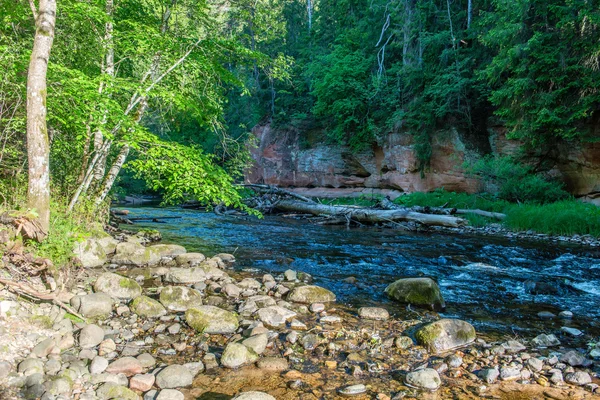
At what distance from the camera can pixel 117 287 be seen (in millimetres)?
5562

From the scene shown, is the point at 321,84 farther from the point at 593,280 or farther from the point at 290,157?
the point at 593,280

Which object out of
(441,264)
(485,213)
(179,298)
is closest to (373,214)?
(485,213)

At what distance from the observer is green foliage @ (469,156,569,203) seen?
53.2 ft

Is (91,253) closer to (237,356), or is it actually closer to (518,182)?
(237,356)

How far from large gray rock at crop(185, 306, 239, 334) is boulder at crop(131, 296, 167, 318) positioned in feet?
1.51

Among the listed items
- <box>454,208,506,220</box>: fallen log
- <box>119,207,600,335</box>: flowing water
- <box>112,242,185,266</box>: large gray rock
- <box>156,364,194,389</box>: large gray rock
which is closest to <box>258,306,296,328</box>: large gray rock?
<box>119,207,600,335</box>: flowing water

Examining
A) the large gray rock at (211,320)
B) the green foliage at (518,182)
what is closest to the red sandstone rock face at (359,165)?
the green foliage at (518,182)

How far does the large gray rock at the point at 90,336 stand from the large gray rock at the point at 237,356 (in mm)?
1412

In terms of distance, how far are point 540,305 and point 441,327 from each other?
2.66 metres

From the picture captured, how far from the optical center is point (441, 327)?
4461 millimetres

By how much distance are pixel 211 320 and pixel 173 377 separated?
1.23 m

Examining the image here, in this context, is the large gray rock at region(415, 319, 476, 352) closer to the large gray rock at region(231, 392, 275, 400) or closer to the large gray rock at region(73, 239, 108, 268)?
the large gray rock at region(231, 392, 275, 400)

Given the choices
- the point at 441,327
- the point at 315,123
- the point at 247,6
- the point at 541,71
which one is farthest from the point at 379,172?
the point at 441,327

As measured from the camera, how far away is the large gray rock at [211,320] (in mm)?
4582
